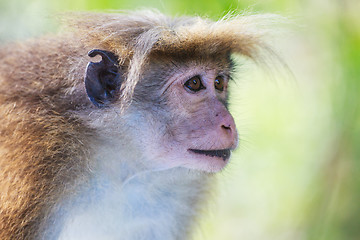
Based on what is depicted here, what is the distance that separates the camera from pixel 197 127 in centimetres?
361

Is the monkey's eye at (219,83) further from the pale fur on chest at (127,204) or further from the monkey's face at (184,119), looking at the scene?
the pale fur on chest at (127,204)

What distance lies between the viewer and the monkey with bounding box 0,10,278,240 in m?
3.51

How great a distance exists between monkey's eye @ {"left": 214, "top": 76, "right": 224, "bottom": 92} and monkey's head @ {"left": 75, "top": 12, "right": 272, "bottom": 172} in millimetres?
107

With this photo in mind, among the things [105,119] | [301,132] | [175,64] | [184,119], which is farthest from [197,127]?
[301,132]

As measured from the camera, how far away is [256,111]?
7.11m

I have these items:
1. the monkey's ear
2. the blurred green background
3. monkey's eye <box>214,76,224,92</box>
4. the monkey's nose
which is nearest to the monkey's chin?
the monkey's nose

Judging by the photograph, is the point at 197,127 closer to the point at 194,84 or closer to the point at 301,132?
the point at 194,84

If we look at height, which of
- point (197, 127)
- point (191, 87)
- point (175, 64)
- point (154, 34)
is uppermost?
point (154, 34)

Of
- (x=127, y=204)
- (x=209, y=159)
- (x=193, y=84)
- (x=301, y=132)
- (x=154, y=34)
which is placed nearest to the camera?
(x=154, y=34)

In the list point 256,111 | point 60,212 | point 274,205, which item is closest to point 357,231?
point 274,205

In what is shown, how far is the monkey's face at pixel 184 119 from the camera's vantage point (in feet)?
11.9

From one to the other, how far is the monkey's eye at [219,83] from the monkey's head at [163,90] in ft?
0.35

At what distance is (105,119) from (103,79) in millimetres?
278

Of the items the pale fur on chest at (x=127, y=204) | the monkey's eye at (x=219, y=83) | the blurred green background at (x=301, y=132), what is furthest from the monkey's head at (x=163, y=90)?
the blurred green background at (x=301, y=132)
